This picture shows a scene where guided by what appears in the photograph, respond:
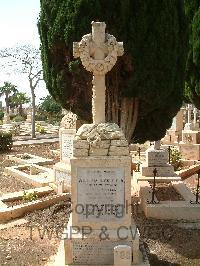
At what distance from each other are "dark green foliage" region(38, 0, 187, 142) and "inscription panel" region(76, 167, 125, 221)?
337 cm

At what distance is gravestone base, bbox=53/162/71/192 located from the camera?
10523mm

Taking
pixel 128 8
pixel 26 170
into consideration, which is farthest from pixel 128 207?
pixel 26 170

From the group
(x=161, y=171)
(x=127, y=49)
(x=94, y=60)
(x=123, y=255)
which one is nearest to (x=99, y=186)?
(x=123, y=255)

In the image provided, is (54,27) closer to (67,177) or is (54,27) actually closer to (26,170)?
(67,177)

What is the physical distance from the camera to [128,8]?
27.9 ft

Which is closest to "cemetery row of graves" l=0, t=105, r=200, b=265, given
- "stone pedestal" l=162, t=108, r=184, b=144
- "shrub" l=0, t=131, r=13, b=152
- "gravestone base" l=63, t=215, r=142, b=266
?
"gravestone base" l=63, t=215, r=142, b=266

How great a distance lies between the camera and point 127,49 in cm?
841

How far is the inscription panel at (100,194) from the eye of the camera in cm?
568

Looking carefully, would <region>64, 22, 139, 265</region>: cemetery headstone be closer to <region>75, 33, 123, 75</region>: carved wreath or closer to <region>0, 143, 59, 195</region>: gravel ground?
<region>75, 33, 123, 75</region>: carved wreath

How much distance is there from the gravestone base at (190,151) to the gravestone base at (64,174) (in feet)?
20.6

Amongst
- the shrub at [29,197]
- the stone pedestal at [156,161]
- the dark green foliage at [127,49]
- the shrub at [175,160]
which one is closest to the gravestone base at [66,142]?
the shrub at [29,197]

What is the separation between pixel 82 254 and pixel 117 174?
4.52 ft

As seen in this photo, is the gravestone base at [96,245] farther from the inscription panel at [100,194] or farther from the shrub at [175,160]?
the shrub at [175,160]

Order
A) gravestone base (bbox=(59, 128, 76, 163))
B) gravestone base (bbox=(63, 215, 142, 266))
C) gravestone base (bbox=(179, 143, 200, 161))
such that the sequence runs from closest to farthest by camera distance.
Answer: gravestone base (bbox=(63, 215, 142, 266)) < gravestone base (bbox=(59, 128, 76, 163)) < gravestone base (bbox=(179, 143, 200, 161))
